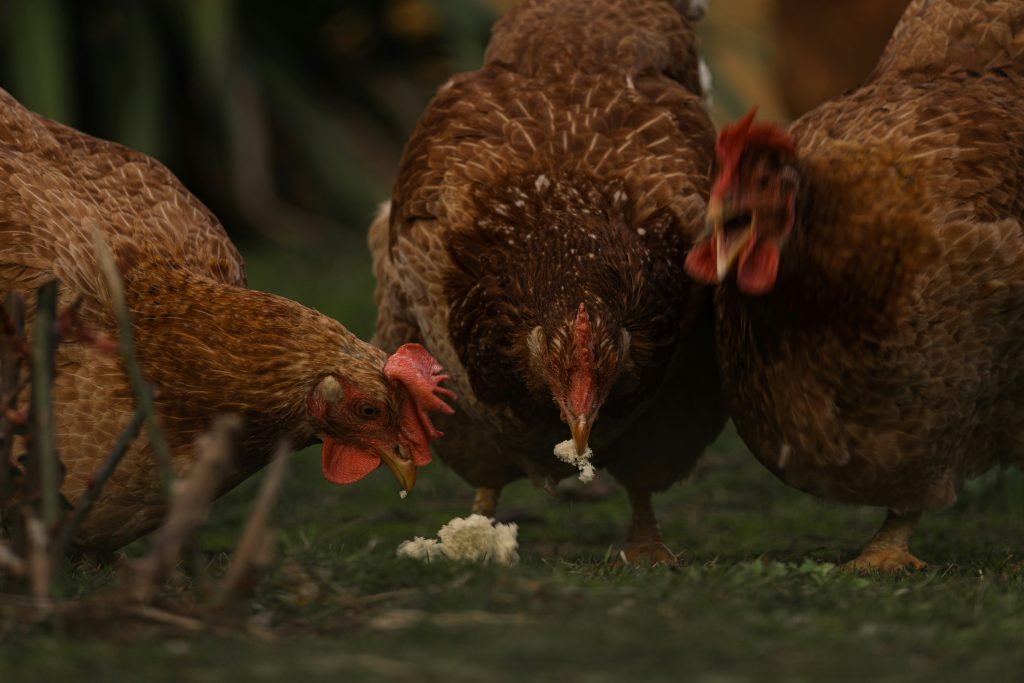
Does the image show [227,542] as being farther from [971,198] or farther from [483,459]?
[971,198]

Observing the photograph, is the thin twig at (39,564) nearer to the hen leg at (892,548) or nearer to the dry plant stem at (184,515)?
the dry plant stem at (184,515)

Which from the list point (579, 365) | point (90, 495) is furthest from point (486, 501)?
point (90, 495)

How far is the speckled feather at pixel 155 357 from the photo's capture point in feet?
11.0

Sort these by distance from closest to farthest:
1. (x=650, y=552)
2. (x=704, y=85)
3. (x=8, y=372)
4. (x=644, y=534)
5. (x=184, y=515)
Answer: (x=184, y=515) → (x=8, y=372) → (x=650, y=552) → (x=644, y=534) → (x=704, y=85)

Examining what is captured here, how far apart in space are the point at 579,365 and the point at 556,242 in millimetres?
403

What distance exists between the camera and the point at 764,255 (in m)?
3.54

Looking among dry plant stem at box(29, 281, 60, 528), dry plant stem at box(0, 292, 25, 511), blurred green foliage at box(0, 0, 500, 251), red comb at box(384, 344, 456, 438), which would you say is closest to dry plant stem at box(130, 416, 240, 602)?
dry plant stem at box(29, 281, 60, 528)

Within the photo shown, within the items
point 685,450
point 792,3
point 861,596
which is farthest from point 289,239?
point 861,596

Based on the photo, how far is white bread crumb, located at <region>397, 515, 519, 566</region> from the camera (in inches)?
131

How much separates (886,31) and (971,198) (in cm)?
397

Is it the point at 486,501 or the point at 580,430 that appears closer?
the point at 580,430

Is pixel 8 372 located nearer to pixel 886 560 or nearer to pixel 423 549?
pixel 423 549

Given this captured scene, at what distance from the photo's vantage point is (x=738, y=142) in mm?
3473

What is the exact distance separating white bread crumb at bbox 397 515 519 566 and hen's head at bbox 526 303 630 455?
0.33m
